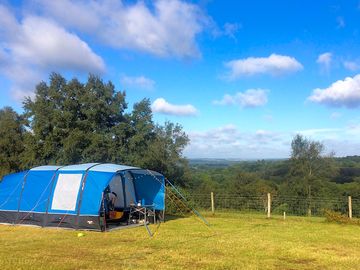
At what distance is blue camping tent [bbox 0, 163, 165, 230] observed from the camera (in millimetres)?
12242

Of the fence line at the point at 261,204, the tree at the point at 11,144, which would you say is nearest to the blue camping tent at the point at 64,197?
the fence line at the point at 261,204

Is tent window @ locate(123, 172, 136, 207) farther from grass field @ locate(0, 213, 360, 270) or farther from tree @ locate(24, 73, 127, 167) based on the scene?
tree @ locate(24, 73, 127, 167)

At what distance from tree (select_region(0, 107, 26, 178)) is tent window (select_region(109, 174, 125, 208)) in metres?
13.3

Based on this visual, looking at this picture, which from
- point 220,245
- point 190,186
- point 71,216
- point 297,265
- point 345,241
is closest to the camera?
point 297,265

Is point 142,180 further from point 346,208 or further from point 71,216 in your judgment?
point 346,208

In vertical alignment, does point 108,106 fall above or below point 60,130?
above

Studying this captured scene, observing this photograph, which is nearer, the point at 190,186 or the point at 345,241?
the point at 345,241

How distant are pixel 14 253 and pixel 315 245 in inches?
279

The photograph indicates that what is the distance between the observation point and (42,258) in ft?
26.5

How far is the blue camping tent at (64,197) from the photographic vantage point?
1224 centimetres

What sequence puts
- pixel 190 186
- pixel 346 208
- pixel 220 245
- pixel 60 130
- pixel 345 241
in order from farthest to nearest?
pixel 190 186
pixel 60 130
pixel 346 208
pixel 345 241
pixel 220 245

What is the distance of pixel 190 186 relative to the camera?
97.2 feet

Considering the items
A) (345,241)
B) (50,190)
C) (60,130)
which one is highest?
(60,130)

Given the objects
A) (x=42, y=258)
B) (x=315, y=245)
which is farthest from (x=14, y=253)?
(x=315, y=245)
